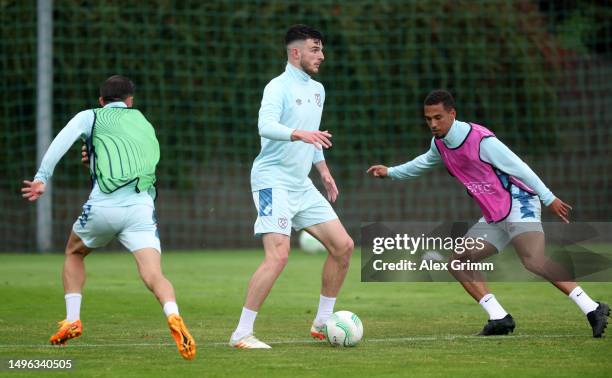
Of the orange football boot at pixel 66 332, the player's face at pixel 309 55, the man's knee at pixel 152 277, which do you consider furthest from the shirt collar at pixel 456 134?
the orange football boot at pixel 66 332

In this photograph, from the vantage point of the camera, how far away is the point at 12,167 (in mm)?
20812

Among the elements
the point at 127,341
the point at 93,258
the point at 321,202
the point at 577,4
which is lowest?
the point at 93,258

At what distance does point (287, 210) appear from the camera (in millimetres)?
9055

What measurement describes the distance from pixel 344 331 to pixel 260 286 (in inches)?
27.9

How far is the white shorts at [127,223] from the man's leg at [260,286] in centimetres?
89

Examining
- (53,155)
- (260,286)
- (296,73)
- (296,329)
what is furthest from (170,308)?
(296,329)

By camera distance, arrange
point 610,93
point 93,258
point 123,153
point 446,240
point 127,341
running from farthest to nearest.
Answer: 1. point 610,93
2. point 93,258
3. point 446,240
4. point 127,341
5. point 123,153

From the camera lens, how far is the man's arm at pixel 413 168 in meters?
10.0

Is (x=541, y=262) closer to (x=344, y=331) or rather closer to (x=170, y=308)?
(x=344, y=331)

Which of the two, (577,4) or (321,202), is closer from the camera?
(321,202)

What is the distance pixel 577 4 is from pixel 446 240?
13.6 meters

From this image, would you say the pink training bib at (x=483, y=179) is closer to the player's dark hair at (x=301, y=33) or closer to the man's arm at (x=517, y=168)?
the man's arm at (x=517, y=168)

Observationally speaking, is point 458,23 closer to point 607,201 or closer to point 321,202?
point 607,201

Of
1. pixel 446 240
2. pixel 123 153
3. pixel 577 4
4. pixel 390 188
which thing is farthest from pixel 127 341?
pixel 577 4
